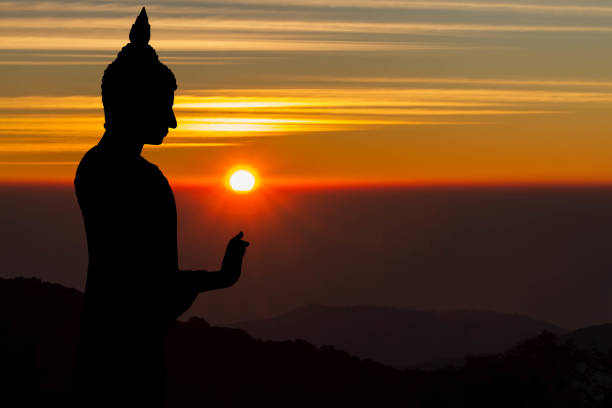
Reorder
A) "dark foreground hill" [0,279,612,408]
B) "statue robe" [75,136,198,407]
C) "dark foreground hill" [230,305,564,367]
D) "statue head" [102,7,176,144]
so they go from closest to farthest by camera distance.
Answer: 1. "statue robe" [75,136,198,407]
2. "statue head" [102,7,176,144]
3. "dark foreground hill" [0,279,612,408]
4. "dark foreground hill" [230,305,564,367]

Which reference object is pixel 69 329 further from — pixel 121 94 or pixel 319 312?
pixel 319 312

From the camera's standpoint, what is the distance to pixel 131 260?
676 cm

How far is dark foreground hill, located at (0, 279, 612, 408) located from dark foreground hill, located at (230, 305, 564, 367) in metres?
79.0

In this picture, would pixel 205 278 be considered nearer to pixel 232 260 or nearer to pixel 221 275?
pixel 221 275

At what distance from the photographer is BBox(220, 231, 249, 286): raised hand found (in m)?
6.80

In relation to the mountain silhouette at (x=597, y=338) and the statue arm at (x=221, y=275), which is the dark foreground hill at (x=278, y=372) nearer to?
the mountain silhouette at (x=597, y=338)

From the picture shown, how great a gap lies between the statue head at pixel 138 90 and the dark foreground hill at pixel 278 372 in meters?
10.8

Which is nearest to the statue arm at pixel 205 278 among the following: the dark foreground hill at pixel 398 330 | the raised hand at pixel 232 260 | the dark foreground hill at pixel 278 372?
the raised hand at pixel 232 260

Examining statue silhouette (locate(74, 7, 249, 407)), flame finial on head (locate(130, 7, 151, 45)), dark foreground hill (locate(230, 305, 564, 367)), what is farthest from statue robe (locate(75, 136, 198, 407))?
dark foreground hill (locate(230, 305, 564, 367))

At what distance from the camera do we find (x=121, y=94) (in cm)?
702

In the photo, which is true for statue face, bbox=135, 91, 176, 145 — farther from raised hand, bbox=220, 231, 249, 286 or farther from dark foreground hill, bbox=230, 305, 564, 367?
dark foreground hill, bbox=230, 305, 564, 367

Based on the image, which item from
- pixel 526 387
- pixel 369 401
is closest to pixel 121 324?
pixel 526 387

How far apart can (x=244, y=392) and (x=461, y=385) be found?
782 centimetres

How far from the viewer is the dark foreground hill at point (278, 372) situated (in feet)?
69.8
